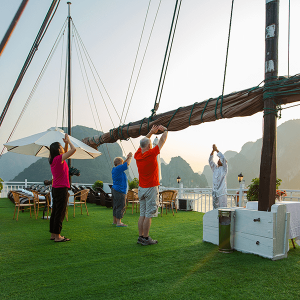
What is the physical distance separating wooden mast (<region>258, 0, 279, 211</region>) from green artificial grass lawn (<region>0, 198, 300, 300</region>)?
2.65ft

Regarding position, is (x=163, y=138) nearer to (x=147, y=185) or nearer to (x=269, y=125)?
(x=147, y=185)

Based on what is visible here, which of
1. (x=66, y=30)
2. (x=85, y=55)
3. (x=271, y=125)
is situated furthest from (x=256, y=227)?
(x=66, y=30)

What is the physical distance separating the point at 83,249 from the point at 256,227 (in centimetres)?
238

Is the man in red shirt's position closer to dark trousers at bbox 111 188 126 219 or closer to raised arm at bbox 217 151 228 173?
dark trousers at bbox 111 188 126 219

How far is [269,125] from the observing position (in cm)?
333

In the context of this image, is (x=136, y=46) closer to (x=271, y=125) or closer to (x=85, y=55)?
(x=271, y=125)

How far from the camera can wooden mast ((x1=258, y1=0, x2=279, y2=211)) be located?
10.9ft

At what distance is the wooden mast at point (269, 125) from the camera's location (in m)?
3.33

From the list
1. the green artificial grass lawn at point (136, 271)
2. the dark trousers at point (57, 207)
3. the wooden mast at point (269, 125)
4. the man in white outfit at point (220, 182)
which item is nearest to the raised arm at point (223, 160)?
the man in white outfit at point (220, 182)

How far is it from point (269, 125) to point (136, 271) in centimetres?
239

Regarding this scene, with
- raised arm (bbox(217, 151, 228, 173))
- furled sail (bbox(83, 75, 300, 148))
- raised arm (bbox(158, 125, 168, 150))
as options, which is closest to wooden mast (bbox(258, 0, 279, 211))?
furled sail (bbox(83, 75, 300, 148))

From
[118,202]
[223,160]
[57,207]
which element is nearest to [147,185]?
[57,207]

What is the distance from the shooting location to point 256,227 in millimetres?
3395

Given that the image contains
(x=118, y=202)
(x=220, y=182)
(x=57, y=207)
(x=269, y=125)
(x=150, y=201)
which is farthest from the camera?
(x=220, y=182)
